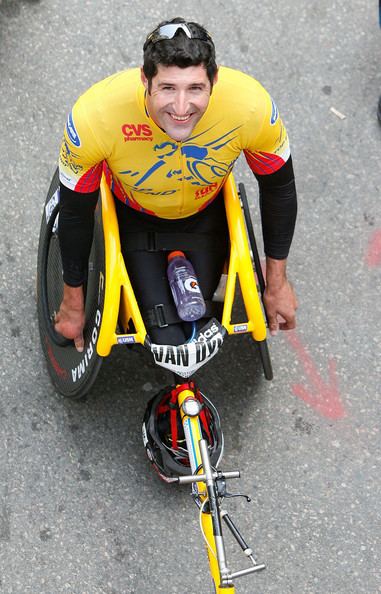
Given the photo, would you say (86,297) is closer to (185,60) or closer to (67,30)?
(185,60)

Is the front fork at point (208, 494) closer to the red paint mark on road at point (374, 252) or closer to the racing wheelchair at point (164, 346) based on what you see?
the racing wheelchair at point (164, 346)

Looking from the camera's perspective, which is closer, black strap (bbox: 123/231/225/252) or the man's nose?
the man's nose

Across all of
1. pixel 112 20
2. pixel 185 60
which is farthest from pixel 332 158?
pixel 185 60

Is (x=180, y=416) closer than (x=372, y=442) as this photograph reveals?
Yes

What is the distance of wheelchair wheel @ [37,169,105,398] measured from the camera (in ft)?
10.3

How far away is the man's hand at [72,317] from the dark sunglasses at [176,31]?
950 mm

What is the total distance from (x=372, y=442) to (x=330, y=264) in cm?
73

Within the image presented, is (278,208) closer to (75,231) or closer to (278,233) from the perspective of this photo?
(278,233)

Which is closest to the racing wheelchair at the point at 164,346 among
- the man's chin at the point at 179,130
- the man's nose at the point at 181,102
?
→ the man's chin at the point at 179,130

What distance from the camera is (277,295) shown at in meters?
3.16

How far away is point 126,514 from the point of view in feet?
10.9

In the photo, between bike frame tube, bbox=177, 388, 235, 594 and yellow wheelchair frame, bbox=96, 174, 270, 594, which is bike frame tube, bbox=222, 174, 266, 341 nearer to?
yellow wheelchair frame, bbox=96, 174, 270, 594

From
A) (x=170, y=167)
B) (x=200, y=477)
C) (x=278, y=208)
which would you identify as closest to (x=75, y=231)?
(x=170, y=167)

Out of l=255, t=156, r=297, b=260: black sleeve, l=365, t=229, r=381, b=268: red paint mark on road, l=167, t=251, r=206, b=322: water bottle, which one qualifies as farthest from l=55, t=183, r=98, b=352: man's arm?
l=365, t=229, r=381, b=268: red paint mark on road
